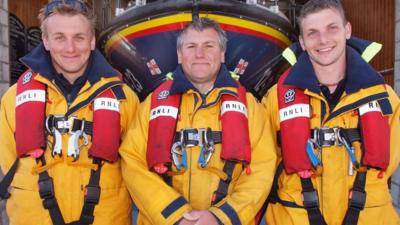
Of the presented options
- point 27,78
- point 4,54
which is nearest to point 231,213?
point 27,78

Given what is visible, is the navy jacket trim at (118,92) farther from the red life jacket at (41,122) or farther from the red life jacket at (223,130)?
the red life jacket at (223,130)

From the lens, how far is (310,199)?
6.31 feet

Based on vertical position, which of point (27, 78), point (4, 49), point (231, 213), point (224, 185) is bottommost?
point (231, 213)

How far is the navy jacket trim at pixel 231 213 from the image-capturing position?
1823mm

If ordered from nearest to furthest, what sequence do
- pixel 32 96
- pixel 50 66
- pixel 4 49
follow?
pixel 32 96 → pixel 50 66 → pixel 4 49

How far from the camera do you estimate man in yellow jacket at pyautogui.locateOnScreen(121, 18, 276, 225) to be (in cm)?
191

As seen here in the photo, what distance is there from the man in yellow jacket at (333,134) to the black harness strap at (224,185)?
279mm

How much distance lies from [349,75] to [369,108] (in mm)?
184

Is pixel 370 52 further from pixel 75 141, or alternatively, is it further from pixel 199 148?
pixel 75 141

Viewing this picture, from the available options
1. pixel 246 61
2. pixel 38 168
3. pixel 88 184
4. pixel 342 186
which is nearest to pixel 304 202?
pixel 342 186

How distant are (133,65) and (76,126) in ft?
6.81

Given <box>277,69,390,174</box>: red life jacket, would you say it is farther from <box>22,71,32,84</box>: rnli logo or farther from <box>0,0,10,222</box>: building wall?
<box>0,0,10,222</box>: building wall

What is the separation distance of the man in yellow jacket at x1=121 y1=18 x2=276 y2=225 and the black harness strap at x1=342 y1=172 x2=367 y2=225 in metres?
0.37

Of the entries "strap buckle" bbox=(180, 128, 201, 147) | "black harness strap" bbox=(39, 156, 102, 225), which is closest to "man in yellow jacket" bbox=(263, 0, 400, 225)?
"strap buckle" bbox=(180, 128, 201, 147)
